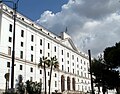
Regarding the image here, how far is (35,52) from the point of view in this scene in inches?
2940

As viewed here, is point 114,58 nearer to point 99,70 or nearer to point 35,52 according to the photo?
point 99,70

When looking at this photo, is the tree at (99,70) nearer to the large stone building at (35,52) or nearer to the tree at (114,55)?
the tree at (114,55)

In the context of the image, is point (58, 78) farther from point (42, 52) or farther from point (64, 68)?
point (42, 52)

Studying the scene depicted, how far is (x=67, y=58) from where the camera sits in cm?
9725

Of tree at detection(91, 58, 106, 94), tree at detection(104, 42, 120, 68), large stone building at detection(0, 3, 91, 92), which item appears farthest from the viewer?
large stone building at detection(0, 3, 91, 92)

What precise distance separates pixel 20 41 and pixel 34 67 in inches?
375

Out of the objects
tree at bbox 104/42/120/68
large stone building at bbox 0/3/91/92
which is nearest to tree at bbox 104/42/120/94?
tree at bbox 104/42/120/68

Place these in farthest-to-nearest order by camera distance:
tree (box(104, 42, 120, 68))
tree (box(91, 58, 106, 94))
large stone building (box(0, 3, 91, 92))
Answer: large stone building (box(0, 3, 91, 92))
tree (box(91, 58, 106, 94))
tree (box(104, 42, 120, 68))

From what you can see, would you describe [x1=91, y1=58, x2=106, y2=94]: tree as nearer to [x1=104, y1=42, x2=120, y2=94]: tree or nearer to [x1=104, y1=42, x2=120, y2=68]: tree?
[x1=104, y1=42, x2=120, y2=94]: tree

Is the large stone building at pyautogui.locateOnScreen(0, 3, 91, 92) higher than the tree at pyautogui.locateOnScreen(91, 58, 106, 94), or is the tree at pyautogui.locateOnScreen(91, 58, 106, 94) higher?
the large stone building at pyautogui.locateOnScreen(0, 3, 91, 92)

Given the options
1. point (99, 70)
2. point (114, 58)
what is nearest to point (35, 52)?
point (99, 70)

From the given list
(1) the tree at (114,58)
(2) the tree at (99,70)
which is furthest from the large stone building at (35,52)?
(1) the tree at (114,58)

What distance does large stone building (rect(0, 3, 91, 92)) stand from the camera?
62.1 meters

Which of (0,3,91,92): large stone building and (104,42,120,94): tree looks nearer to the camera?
(104,42,120,94): tree
